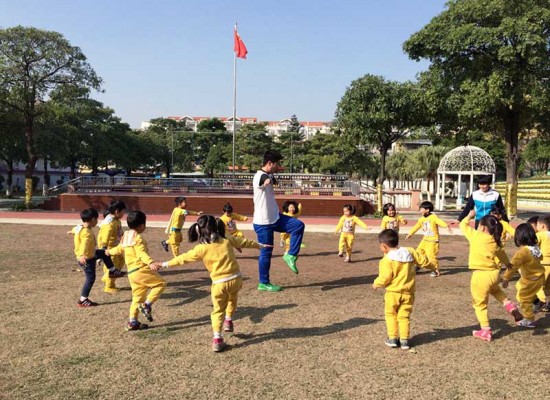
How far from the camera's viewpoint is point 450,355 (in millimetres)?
4285

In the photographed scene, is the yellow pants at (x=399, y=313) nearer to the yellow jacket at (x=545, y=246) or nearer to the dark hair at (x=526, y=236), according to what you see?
the dark hair at (x=526, y=236)

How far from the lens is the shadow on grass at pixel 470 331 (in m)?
4.73

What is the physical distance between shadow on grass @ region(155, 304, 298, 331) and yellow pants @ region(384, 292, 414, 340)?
1586 millimetres

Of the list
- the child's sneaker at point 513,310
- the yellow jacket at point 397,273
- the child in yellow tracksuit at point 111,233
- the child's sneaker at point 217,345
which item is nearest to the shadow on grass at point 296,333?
the child's sneaker at point 217,345

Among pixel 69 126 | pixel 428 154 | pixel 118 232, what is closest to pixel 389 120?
pixel 118 232

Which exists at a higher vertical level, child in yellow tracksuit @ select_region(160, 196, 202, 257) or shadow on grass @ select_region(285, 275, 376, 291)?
child in yellow tracksuit @ select_region(160, 196, 202, 257)

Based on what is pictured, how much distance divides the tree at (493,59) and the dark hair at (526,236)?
38.7 ft

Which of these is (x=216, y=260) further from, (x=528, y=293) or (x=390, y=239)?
(x=528, y=293)

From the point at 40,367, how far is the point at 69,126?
32.1m

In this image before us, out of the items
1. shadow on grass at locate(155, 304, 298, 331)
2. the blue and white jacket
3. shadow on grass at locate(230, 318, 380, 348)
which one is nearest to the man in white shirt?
shadow on grass at locate(155, 304, 298, 331)

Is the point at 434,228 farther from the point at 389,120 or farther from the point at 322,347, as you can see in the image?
the point at 389,120

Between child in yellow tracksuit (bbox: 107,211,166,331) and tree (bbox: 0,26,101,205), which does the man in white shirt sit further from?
tree (bbox: 0,26,101,205)

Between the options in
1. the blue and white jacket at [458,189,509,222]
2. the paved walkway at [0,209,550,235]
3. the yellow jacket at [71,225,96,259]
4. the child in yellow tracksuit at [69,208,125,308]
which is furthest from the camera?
the paved walkway at [0,209,550,235]

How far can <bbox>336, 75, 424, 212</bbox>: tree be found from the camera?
1883 centimetres
